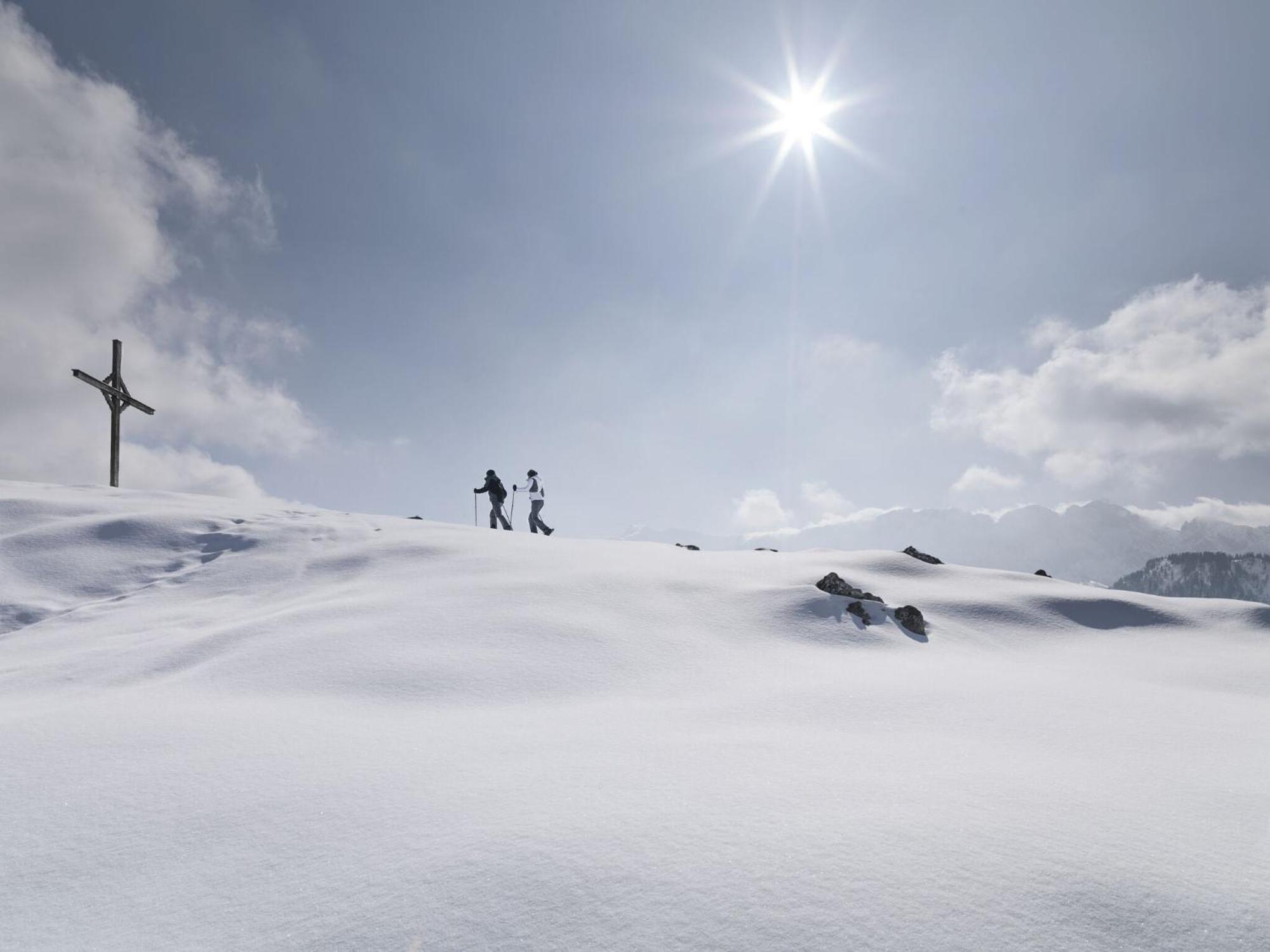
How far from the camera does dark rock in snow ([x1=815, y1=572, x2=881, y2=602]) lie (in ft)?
30.2

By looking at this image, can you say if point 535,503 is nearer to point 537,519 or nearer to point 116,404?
point 537,519

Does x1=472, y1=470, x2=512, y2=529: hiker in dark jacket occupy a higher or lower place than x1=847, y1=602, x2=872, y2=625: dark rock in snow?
higher

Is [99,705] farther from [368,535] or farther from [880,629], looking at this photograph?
[880,629]

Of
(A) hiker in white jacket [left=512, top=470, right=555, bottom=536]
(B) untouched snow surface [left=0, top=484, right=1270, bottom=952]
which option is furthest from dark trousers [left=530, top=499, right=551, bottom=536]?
(B) untouched snow surface [left=0, top=484, right=1270, bottom=952]

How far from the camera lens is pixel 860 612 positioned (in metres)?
8.75

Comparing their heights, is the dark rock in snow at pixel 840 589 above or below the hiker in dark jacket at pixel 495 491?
below

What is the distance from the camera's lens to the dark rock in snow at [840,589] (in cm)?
922

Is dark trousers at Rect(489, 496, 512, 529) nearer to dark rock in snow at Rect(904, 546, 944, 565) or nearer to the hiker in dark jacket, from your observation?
the hiker in dark jacket

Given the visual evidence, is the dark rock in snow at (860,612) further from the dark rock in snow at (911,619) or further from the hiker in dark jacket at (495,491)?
the hiker in dark jacket at (495,491)

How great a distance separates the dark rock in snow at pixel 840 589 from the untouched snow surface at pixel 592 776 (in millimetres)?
833

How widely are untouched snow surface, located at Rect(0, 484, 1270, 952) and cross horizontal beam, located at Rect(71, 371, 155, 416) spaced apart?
11.9 metres

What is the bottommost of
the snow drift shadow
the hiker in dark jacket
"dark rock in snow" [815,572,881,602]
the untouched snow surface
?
the snow drift shadow

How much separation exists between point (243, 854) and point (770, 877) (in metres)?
2.23

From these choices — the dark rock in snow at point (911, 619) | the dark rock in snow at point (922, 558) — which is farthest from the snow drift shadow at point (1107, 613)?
the dark rock in snow at point (911, 619)
